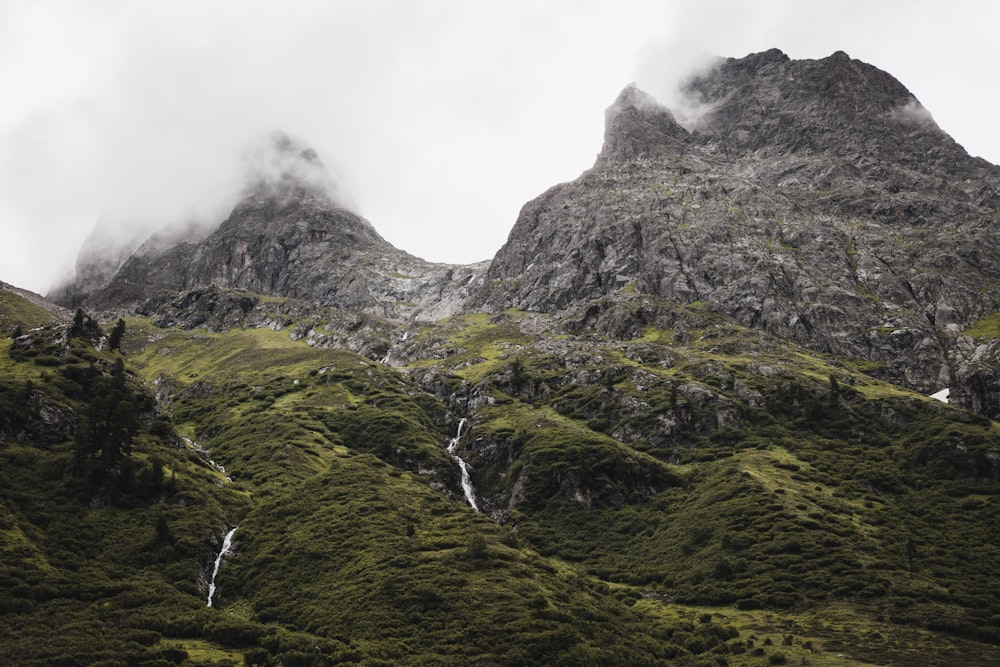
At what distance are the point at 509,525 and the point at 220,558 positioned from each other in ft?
191

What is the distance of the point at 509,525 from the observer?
133000 millimetres

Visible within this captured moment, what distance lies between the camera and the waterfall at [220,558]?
289ft

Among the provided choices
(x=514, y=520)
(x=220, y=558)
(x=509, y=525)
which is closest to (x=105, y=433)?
(x=220, y=558)

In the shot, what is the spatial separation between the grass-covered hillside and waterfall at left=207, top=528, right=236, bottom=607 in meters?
1.41

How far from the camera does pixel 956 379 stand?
179m

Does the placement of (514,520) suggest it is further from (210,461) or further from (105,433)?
(105,433)

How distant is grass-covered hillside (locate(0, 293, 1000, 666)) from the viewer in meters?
71.2

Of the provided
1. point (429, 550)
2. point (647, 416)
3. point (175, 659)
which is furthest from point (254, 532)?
point (647, 416)

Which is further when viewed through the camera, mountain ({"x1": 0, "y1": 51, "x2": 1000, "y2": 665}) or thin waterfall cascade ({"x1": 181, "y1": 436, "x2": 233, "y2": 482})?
thin waterfall cascade ({"x1": 181, "y1": 436, "x2": 233, "y2": 482})

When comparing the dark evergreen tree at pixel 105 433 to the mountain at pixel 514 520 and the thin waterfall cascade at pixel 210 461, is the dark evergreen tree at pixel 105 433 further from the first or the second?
the thin waterfall cascade at pixel 210 461

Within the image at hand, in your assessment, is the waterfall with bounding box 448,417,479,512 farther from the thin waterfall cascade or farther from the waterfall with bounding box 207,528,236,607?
the waterfall with bounding box 207,528,236,607

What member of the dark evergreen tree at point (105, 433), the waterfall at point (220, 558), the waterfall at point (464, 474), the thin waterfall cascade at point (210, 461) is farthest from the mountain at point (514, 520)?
the thin waterfall cascade at point (210, 461)

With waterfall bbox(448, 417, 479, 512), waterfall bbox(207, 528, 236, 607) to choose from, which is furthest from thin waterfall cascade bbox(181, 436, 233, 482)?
waterfall bbox(448, 417, 479, 512)

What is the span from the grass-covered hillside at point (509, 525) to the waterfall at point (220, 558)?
1408mm
